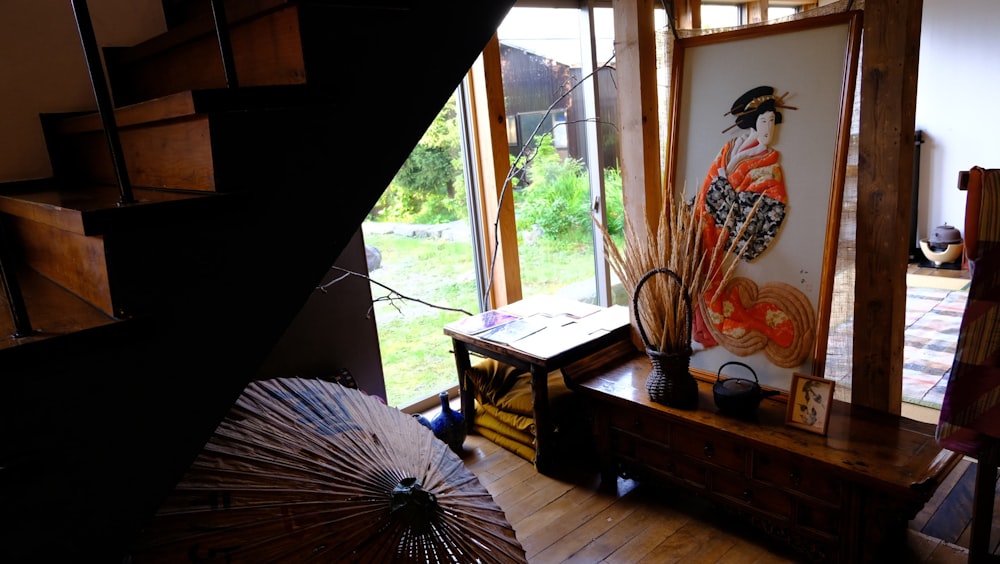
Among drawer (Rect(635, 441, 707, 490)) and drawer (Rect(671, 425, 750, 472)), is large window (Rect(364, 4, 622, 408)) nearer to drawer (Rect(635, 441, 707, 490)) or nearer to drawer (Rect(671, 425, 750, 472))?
drawer (Rect(635, 441, 707, 490))

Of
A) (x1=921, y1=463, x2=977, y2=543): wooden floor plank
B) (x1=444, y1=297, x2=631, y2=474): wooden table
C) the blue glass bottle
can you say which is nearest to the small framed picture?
(x1=921, y1=463, x2=977, y2=543): wooden floor plank

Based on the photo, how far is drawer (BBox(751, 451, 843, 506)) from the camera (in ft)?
6.34

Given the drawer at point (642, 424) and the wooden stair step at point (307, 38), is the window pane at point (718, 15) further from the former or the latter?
the wooden stair step at point (307, 38)

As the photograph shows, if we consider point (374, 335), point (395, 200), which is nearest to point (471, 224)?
point (395, 200)

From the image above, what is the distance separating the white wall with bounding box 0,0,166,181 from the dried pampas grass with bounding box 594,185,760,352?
1.70 meters

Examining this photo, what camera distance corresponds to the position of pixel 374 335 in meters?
2.99

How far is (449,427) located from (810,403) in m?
1.52

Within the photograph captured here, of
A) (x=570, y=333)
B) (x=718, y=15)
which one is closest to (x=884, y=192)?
(x=570, y=333)

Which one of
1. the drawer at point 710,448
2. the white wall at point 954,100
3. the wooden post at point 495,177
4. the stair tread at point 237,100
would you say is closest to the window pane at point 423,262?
the wooden post at point 495,177

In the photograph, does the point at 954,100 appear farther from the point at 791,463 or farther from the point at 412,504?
the point at 412,504

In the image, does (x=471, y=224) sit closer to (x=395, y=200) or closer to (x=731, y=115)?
(x=395, y=200)

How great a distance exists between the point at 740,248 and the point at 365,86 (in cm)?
174

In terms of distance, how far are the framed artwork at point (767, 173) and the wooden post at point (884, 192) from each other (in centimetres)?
10

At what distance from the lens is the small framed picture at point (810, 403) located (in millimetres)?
2035
